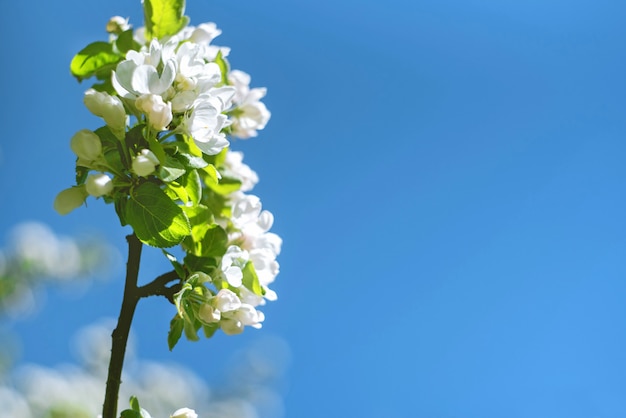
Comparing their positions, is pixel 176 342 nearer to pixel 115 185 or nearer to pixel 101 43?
pixel 115 185

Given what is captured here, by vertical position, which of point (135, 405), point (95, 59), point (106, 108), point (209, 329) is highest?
point (95, 59)

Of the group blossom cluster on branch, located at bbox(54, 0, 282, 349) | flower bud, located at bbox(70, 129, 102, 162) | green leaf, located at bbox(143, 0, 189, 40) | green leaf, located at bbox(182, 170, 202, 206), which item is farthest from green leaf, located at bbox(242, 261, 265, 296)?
green leaf, located at bbox(143, 0, 189, 40)

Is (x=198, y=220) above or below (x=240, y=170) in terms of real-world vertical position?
below

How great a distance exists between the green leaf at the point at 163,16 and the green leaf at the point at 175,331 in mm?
377

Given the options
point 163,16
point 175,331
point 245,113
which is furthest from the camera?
point 245,113

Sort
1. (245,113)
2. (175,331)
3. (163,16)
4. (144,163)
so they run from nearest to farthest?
(144,163) < (175,331) < (163,16) < (245,113)

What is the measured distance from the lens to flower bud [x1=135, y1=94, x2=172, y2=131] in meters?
0.66

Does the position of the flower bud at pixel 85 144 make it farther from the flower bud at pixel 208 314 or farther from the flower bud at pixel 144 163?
the flower bud at pixel 208 314

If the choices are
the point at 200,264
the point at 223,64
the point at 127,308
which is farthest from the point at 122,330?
the point at 223,64

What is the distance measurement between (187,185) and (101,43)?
32 cm

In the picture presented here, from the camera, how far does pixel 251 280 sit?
2.57ft

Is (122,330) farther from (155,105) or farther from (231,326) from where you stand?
(155,105)

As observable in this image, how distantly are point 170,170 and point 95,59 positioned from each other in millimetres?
333

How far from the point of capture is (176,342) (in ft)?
2.45
